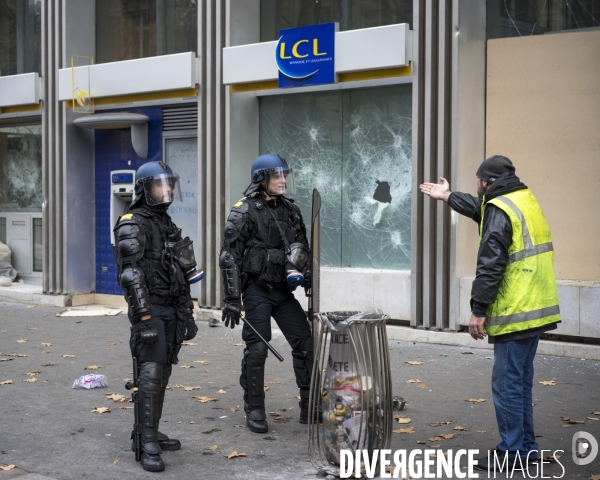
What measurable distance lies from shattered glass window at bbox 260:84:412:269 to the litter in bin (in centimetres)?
417

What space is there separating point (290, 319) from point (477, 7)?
5096 millimetres

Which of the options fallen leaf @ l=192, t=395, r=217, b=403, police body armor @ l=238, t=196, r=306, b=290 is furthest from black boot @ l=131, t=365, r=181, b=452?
fallen leaf @ l=192, t=395, r=217, b=403

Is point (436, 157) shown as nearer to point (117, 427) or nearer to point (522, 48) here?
point (522, 48)

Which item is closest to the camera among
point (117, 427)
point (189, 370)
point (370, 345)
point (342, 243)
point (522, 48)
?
point (370, 345)

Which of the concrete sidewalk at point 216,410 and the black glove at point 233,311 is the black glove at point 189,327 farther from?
the concrete sidewalk at point 216,410

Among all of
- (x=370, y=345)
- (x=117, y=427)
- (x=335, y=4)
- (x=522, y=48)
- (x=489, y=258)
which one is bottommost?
(x=117, y=427)

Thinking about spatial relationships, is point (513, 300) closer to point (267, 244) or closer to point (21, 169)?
point (267, 244)

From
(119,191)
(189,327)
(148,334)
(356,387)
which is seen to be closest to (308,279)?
(189,327)

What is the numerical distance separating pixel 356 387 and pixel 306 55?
6.58 meters

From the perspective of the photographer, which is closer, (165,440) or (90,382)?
(165,440)

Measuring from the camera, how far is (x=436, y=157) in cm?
1005

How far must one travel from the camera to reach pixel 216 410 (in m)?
7.21

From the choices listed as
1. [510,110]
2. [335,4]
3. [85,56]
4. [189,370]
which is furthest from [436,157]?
[85,56]

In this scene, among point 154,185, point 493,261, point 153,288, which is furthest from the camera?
point 154,185
